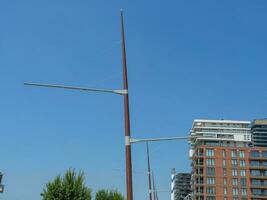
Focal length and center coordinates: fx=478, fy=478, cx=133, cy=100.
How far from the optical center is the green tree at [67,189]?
37.8 m

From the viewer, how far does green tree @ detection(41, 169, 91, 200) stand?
3775 cm

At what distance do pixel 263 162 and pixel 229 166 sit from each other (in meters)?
9.87

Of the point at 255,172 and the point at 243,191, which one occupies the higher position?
the point at 255,172

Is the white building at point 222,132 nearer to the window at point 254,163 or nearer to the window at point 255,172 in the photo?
the window at point 254,163

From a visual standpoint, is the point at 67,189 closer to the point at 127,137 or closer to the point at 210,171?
the point at 127,137

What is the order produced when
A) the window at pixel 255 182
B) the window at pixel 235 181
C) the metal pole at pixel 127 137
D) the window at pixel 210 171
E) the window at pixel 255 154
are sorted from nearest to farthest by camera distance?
the metal pole at pixel 127 137 < the window at pixel 255 182 < the window at pixel 235 181 < the window at pixel 210 171 < the window at pixel 255 154

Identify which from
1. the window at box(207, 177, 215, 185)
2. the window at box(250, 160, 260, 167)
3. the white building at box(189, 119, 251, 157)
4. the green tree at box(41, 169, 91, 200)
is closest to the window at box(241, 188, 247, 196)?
the window at box(250, 160, 260, 167)

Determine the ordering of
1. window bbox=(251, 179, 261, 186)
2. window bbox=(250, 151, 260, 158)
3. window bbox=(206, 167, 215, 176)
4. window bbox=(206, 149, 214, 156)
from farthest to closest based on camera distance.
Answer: window bbox=(206, 149, 214, 156) → window bbox=(250, 151, 260, 158) → window bbox=(206, 167, 215, 176) → window bbox=(251, 179, 261, 186)

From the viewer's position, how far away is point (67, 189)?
37.8 metres

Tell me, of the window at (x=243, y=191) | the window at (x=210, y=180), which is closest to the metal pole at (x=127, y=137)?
the window at (x=210, y=180)

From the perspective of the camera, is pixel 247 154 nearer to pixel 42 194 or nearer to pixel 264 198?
pixel 264 198

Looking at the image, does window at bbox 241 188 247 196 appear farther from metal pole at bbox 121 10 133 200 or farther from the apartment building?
metal pole at bbox 121 10 133 200

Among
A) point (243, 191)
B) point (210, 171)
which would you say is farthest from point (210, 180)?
point (243, 191)

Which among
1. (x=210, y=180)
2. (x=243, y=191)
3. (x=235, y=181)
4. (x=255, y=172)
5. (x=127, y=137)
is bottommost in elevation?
(x=127, y=137)
